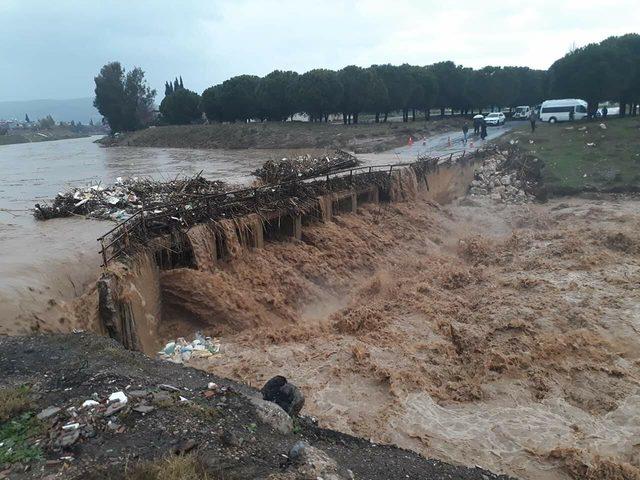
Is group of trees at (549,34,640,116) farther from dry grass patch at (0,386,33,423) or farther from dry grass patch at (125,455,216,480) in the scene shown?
dry grass patch at (0,386,33,423)

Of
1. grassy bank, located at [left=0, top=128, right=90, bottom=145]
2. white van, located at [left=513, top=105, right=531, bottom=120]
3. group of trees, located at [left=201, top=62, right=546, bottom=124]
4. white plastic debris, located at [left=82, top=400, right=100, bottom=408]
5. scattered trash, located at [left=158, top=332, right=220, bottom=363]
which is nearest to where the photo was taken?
white plastic debris, located at [left=82, top=400, right=100, bottom=408]

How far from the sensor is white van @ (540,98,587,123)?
126 ft

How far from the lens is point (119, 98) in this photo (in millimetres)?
70938

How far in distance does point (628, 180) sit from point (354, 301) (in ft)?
61.5

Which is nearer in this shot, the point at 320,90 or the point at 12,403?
the point at 12,403

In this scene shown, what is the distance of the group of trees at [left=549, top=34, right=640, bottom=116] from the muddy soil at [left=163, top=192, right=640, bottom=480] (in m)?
24.2

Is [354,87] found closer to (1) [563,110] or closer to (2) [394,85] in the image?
(2) [394,85]

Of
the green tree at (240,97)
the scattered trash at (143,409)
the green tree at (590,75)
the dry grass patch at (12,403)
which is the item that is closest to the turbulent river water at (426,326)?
the dry grass patch at (12,403)

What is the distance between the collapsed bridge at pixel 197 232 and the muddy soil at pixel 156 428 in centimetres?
230

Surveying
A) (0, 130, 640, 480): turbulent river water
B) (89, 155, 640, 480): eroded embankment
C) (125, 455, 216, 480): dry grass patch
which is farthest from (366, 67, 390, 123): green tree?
(125, 455, 216, 480): dry grass patch

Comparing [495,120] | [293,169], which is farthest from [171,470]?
[495,120]

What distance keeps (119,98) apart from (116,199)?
6530 centimetres

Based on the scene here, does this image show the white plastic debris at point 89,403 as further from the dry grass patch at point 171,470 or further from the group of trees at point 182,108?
the group of trees at point 182,108

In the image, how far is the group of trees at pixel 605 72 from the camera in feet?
119
